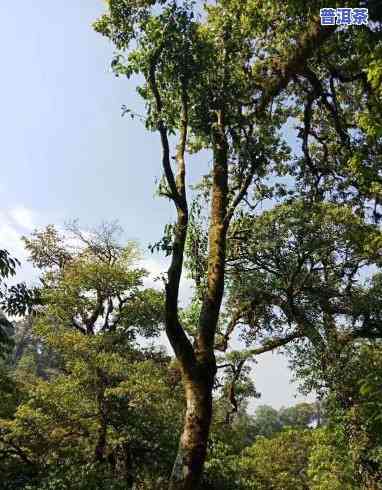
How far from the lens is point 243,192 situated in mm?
6766

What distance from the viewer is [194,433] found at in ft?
15.3

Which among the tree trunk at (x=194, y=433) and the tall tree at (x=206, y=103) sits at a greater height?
the tall tree at (x=206, y=103)

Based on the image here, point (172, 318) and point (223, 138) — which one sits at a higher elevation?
point (223, 138)

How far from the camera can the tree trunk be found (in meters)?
4.44

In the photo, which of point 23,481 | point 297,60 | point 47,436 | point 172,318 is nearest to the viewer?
point 172,318

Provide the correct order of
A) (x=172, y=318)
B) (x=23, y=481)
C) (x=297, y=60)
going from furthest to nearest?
(x=23, y=481), (x=297, y=60), (x=172, y=318)

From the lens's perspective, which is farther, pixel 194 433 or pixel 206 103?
pixel 206 103

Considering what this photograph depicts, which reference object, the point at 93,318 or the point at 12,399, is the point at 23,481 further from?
the point at 93,318

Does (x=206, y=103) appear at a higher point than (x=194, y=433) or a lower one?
higher

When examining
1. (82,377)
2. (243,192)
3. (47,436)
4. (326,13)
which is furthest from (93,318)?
(326,13)

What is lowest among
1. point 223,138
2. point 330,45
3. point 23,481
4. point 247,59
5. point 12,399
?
point 23,481

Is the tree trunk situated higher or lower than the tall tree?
lower

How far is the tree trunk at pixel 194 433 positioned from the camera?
4441 millimetres

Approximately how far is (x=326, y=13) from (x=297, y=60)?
2.82 ft
